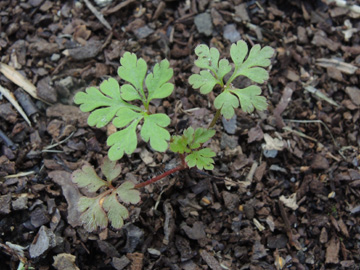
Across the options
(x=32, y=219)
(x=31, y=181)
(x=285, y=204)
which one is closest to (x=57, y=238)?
(x=32, y=219)

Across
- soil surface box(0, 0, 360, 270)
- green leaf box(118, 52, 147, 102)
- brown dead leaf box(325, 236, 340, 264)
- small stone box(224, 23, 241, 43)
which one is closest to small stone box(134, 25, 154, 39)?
soil surface box(0, 0, 360, 270)

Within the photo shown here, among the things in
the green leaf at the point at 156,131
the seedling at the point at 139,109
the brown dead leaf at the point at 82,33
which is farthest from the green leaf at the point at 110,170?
the brown dead leaf at the point at 82,33

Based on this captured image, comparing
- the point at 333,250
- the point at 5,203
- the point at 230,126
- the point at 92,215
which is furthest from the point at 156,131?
the point at 333,250

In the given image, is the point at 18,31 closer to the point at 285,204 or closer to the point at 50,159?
the point at 50,159

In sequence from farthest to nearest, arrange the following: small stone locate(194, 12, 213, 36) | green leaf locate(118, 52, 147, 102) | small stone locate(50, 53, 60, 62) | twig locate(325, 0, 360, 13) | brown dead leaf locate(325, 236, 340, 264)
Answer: twig locate(325, 0, 360, 13) < small stone locate(194, 12, 213, 36) < small stone locate(50, 53, 60, 62) < brown dead leaf locate(325, 236, 340, 264) < green leaf locate(118, 52, 147, 102)

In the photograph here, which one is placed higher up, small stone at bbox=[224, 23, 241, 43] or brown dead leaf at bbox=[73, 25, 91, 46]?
brown dead leaf at bbox=[73, 25, 91, 46]

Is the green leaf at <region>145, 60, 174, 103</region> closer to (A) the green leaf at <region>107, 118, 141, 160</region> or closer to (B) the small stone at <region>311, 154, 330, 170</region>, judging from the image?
(A) the green leaf at <region>107, 118, 141, 160</region>
